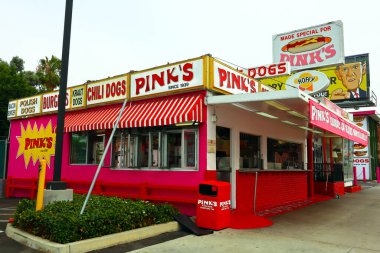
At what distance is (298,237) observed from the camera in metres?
7.58

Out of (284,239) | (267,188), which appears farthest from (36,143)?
(284,239)

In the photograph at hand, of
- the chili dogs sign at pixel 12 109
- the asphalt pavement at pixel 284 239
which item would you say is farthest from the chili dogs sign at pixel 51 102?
the asphalt pavement at pixel 284 239

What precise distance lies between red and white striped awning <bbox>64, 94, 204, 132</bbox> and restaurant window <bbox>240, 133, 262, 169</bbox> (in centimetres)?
243

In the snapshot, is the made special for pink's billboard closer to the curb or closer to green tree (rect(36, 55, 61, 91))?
the curb

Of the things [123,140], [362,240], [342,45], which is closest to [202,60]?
[123,140]

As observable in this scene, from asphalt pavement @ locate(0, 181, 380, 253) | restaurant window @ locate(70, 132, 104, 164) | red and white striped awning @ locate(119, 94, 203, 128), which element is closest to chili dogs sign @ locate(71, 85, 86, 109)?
restaurant window @ locate(70, 132, 104, 164)

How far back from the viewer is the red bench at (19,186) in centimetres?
1467

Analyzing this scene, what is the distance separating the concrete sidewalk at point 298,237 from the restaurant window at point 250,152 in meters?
1.92

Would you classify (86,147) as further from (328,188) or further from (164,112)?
(328,188)

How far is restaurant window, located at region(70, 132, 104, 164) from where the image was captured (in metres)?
12.9

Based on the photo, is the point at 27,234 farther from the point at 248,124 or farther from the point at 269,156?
the point at 269,156

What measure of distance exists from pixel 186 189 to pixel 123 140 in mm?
3280

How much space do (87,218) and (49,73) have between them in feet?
106

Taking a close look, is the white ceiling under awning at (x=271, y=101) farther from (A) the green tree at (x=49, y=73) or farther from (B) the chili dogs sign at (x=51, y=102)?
(A) the green tree at (x=49, y=73)
